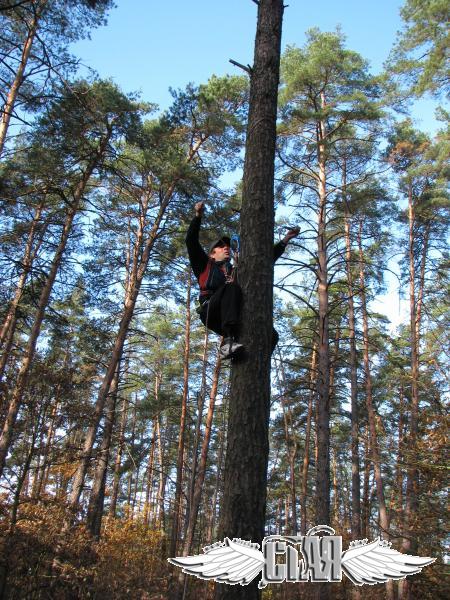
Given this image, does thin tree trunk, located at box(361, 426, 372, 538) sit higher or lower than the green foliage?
lower

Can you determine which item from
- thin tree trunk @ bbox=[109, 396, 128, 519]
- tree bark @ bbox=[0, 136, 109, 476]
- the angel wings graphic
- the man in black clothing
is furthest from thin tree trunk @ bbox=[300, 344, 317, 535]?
the angel wings graphic

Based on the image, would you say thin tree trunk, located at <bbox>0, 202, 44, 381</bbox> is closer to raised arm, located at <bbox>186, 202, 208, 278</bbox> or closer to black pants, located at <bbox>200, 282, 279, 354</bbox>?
raised arm, located at <bbox>186, 202, 208, 278</bbox>

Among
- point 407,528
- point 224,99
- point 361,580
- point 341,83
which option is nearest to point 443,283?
point 341,83

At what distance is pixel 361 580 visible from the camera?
111 inches

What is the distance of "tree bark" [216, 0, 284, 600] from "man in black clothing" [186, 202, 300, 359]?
11 cm

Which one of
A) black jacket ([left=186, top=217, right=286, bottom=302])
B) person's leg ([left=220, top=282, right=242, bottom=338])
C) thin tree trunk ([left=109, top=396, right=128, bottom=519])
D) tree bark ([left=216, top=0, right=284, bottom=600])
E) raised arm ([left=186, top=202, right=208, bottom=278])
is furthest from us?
thin tree trunk ([left=109, top=396, right=128, bottom=519])

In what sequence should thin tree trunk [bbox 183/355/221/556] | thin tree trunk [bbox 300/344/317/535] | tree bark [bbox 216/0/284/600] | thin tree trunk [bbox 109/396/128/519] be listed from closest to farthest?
tree bark [bbox 216/0/284/600]
thin tree trunk [bbox 109/396/128/519]
thin tree trunk [bbox 183/355/221/556]
thin tree trunk [bbox 300/344/317/535]

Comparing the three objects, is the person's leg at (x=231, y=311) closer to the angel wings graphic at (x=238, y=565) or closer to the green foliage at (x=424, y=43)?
the angel wings graphic at (x=238, y=565)

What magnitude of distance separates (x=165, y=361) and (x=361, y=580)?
24.2 m

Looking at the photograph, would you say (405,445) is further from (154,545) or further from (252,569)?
(154,545)

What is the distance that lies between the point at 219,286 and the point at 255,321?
1048mm

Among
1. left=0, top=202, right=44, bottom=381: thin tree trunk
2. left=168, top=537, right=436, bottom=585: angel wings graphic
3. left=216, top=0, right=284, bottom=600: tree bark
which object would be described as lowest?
left=168, top=537, right=436, bottom=585: angel wings graphic

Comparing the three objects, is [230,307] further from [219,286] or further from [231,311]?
[219,286]

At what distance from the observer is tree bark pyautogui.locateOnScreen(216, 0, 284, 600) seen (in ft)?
8.11
